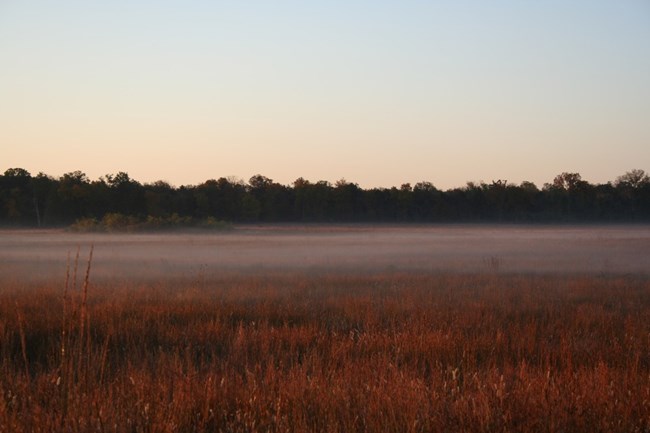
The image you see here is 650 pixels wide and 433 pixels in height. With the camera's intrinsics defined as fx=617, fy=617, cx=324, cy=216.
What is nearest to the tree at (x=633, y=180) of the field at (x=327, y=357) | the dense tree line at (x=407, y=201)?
the dense tree line at (x=407, y=201)

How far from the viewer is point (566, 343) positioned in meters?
8.40

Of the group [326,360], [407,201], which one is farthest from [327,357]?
[407,201]

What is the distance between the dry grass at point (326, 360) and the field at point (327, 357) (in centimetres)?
3

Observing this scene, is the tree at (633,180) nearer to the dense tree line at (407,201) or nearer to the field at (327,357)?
the dense tree line at (407,201)

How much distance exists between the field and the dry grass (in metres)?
0.03

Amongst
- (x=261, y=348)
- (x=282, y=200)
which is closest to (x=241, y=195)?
(x=282, y=200)

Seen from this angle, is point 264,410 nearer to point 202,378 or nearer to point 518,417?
point 202,378

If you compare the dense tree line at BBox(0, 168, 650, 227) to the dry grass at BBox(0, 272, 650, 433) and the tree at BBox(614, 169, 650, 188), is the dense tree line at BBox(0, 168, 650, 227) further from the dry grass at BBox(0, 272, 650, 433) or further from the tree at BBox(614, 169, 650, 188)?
the dry grass at BBox(0, 272, 650, 433)

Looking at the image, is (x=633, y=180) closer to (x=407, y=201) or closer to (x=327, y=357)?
(x=407, y=201)

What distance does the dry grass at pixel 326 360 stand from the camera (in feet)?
16.7

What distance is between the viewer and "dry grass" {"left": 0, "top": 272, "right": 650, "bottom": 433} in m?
5.09

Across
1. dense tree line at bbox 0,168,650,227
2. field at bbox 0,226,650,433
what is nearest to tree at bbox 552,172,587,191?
dense tree line at bbox 0,168,650,227

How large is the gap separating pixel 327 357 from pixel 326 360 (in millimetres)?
100

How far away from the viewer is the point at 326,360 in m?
7.59
